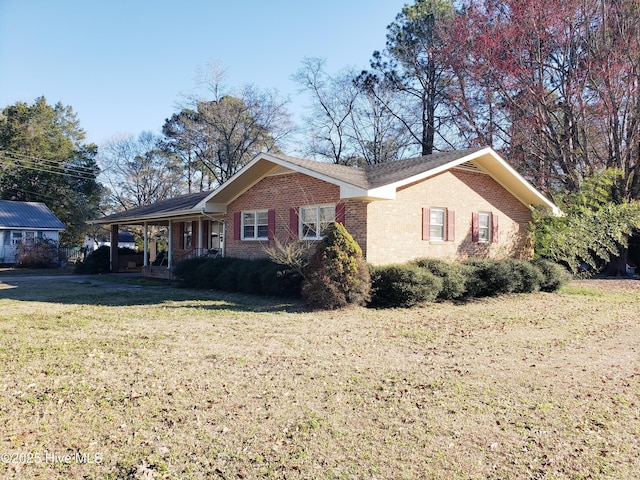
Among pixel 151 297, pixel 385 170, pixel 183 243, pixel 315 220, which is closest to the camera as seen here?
pixel 151 297

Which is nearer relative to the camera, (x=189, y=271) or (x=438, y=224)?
(x=438, y=224)

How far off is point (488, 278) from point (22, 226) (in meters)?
31.0

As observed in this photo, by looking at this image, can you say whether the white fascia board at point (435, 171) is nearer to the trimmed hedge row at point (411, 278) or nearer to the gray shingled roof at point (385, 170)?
the gray shingled roof at point (385, 170)

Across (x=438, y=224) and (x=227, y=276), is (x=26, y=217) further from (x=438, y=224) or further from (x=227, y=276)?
(x=438, y=224)

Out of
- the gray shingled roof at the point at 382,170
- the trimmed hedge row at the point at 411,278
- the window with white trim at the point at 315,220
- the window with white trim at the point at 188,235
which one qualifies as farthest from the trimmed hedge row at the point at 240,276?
the window with white trim at the point at 188,235

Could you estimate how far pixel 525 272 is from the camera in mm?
14852

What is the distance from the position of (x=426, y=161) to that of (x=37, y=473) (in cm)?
1407

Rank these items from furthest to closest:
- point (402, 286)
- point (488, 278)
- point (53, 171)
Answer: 1. point (53, 171)
2. point (488, 278)
3. point (402, 286)

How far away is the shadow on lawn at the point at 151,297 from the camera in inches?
464

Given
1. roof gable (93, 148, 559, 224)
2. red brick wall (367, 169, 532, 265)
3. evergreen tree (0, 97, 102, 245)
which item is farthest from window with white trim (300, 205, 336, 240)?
evergreen tree (0, 97, 102, 245)

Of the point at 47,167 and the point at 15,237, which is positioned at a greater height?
the point at 47,167

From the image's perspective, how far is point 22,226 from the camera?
32156 millimetres

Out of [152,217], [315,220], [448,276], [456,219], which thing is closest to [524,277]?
[456,219]

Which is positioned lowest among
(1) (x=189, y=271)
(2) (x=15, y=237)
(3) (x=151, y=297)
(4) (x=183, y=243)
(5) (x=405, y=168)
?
(3) (x=151, y=297)
